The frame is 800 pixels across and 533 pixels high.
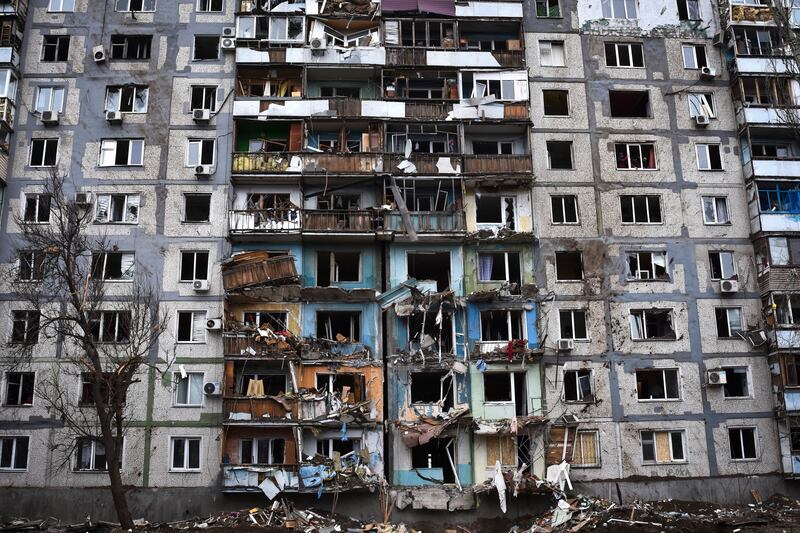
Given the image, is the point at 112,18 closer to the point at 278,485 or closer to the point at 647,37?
the point at 278,485

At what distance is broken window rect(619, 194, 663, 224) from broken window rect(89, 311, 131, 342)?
77.0ft

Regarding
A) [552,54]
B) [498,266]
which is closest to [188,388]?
[498,266]

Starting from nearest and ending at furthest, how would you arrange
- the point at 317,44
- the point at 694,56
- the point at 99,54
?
the point at 99,54 → the point at 317,44 → the point at 694,56

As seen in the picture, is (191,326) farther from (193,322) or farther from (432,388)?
(432,388)

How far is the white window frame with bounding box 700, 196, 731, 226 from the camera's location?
37219 mm

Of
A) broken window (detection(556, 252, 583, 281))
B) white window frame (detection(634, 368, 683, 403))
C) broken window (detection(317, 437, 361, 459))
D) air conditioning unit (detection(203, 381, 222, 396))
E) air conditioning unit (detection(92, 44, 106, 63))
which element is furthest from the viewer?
air conditioning unit (detection(92, 44, 106, 63))

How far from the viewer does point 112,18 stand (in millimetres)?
38906

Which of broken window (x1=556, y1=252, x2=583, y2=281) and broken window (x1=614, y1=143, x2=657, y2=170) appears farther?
broken window (x1=614, y1=143, x2=657, y2=170)

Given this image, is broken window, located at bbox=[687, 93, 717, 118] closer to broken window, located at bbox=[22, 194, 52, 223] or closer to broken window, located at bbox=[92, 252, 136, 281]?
broken window, located at bbox=[92, 252, 136, 281]

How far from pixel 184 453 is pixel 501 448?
13.7 meters

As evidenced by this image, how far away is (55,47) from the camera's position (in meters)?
38.5

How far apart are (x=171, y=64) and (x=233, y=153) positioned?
5868 mm

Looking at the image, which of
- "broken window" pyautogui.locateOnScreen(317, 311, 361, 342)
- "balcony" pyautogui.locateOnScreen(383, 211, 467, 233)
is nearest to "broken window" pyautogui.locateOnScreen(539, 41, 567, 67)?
"balcony" pyautogui.locateOnScreen(383, 211, 467, 233)

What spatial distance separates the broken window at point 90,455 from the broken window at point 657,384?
23.7m
